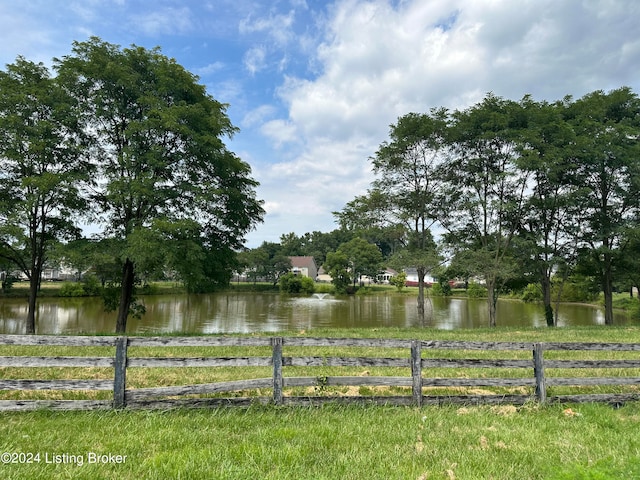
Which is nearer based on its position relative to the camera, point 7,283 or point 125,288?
point 125,288

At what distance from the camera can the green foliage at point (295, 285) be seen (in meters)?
68.0

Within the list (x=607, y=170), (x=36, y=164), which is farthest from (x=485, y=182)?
(x=36, y=164)

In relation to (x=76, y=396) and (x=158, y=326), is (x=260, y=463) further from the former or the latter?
(x=158, y=326)

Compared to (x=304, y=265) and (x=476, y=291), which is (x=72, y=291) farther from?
(x=304, y=265)

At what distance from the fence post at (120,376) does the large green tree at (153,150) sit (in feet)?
29.8

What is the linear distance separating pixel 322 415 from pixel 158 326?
71.2 feet

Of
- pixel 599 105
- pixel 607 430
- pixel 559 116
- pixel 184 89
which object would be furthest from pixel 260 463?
pixel 599 105

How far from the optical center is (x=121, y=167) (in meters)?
16.4

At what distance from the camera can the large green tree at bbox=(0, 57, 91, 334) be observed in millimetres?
14891

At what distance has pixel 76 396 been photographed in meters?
6.34

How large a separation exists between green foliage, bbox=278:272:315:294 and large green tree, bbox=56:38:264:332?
1968 inches

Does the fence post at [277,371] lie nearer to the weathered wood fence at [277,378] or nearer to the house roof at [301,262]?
the weathered wood fence at [277,378]

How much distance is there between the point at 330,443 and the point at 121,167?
51.7 ft

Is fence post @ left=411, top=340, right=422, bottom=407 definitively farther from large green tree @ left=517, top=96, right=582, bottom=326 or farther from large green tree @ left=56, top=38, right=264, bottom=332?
large green tree @ left=517, top=96, right=582, bottom=326
